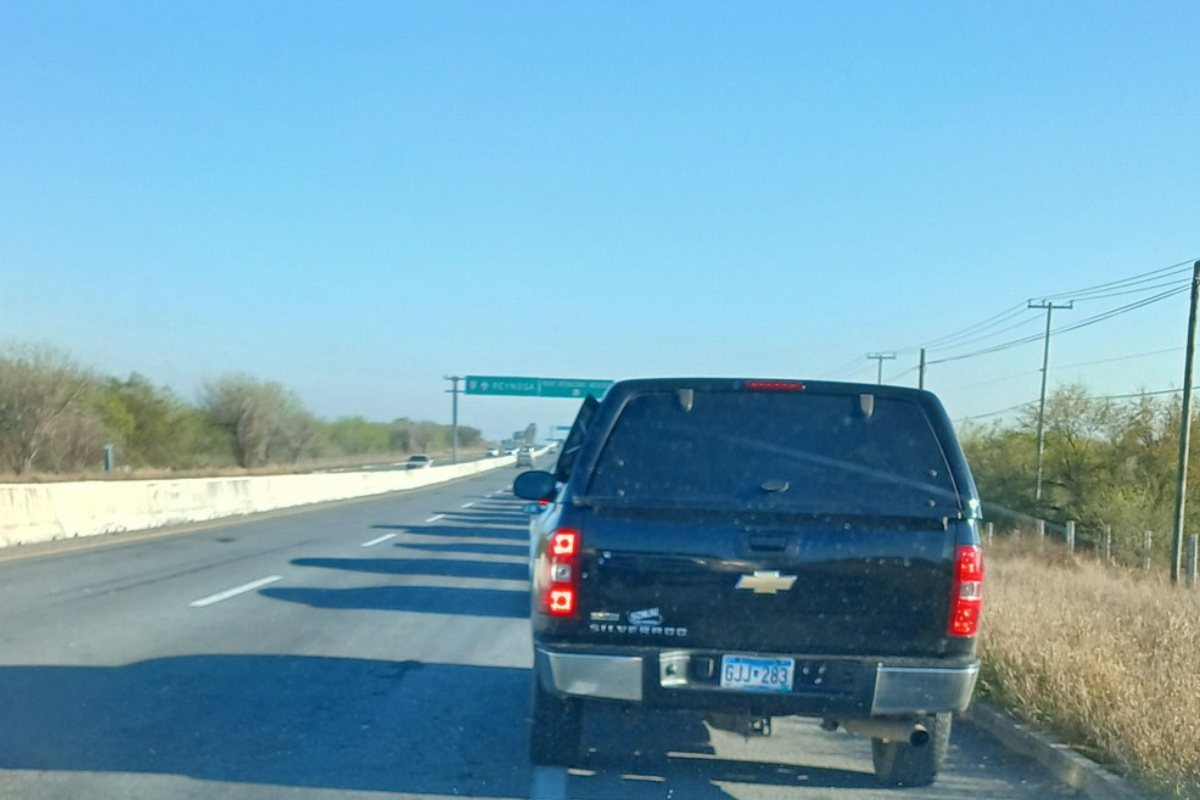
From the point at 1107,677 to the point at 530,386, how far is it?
61637 millimetres

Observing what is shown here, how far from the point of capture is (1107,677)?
744cm

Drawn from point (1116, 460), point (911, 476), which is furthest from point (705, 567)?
point (1116, 460)

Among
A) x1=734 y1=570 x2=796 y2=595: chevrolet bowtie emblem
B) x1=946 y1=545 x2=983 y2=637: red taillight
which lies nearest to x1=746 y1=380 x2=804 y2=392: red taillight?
x1=734 y1=570 x2=796 y2=595: chevrolet bowtie emblem

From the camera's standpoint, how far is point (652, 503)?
547 centimetres

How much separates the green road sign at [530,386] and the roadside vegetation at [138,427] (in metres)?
11.5

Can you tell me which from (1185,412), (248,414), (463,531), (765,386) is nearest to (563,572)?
(765,386)

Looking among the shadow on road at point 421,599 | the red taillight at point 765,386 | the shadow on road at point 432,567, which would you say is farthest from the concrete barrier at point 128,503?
the red taillight at point 765,386

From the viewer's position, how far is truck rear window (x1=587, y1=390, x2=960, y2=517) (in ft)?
18.2

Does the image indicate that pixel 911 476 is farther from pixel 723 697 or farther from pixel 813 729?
pixel 813 729

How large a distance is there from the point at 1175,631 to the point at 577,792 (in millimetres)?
5217

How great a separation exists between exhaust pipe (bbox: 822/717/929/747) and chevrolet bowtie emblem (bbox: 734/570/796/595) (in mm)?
801

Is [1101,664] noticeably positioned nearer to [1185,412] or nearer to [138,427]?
[1185,412]

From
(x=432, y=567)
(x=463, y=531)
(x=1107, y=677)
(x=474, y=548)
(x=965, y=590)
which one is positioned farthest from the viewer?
(x=463, y=531)

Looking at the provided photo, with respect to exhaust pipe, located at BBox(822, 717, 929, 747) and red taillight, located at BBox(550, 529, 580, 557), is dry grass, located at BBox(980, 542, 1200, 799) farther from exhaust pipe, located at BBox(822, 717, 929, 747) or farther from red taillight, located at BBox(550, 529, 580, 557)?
red taillight, located at BBox(550, 529, 580, 557)
